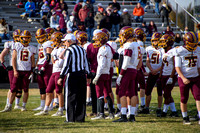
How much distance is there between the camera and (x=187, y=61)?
786cm

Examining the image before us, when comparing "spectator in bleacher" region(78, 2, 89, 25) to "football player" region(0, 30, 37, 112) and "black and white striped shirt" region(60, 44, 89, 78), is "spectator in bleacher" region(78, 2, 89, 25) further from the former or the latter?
"black and white striped shirt" region(60, 44, 89, 78)

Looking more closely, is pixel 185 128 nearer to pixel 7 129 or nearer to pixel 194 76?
Result: pixel 194 76

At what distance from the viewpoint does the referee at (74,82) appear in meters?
7.94

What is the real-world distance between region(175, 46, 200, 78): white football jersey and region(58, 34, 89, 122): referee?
6.79ft

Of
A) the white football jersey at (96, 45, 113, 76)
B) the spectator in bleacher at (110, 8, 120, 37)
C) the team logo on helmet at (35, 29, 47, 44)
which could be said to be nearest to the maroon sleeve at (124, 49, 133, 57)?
the white football jersey at (96, 45, 113, 76)

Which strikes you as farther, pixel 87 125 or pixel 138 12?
pixel 138 12

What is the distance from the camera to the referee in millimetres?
7936

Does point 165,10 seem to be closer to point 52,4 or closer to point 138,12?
point 138,12

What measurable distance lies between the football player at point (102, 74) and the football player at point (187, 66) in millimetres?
1668

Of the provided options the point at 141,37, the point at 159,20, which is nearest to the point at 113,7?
the point at 159,20

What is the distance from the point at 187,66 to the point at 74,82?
7.98 ft

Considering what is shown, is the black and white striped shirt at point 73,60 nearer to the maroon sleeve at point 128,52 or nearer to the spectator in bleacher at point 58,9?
the maroon sleeve at point 128,52

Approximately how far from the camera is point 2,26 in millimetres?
19109

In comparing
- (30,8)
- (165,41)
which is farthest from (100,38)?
(30,8)
